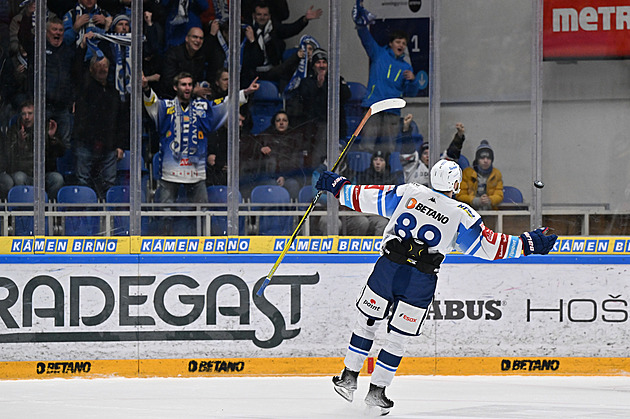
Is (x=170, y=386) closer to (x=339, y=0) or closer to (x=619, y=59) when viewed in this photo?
(x=339, y=0)

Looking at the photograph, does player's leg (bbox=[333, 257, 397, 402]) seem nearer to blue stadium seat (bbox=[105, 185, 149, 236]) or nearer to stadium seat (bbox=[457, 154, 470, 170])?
stadium seat (bbox=[457, 154, 470, 170])

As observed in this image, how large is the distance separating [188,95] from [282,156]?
72cm

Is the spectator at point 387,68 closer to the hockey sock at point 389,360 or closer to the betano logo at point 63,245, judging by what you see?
the betano logo at point 63,245

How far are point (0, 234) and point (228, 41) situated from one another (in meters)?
1.85

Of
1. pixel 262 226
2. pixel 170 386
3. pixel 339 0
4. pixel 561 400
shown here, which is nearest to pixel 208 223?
pixel 262 226

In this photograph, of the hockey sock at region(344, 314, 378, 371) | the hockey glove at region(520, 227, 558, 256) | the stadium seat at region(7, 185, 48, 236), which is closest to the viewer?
the hockey glove at region(520, 227, 558, 256)

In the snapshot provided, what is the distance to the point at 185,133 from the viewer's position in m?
6.10

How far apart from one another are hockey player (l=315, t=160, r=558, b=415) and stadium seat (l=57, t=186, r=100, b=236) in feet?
6.40

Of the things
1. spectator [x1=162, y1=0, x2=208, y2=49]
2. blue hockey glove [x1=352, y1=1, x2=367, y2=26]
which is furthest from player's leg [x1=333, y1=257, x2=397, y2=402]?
spectator [x1=162, y1=0, x2=208, y2=49]

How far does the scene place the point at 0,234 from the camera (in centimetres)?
581

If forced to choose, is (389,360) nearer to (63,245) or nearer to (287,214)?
(287,214)

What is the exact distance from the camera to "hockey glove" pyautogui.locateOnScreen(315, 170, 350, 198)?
15.7ft

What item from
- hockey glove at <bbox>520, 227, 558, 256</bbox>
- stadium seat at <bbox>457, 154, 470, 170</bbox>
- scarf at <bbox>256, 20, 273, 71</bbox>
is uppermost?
A: scarf at <bbox>256, 20, 273, 71</bbox>

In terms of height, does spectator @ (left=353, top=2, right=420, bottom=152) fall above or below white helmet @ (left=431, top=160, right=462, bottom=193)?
above
